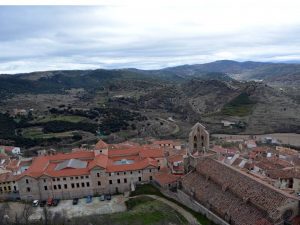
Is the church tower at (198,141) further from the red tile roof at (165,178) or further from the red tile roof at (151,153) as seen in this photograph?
the red tile roof at (151,153)

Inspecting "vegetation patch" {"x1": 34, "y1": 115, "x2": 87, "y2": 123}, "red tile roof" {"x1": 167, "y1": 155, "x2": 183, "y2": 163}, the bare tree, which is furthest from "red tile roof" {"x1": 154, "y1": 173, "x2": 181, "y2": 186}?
"vegetation patch" {"x1": 34, "y1": 115, "x2": 87, "y2": 123}

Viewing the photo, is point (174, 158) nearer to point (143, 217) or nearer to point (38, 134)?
point (143, 217)

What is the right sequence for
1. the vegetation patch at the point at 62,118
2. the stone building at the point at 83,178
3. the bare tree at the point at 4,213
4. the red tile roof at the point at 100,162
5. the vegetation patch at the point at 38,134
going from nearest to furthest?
the bare tree at the point at 4,213, the stone building at the point at 83,178, the red tile roof at the point at 100,162, the vegetation patch at the point at 38,134, the vegetation patch at the point at 62,118

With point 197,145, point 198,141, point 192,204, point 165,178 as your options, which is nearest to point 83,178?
point 165,178

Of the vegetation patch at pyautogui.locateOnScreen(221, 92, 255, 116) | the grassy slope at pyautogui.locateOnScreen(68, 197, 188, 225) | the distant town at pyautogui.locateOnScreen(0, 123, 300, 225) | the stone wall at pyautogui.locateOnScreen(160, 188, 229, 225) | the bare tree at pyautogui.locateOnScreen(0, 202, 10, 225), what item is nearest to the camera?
the stone wall at pyautogui.locateOnScreen(160, 188, 229, 225)

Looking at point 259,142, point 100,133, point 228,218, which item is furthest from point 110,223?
point 100,133

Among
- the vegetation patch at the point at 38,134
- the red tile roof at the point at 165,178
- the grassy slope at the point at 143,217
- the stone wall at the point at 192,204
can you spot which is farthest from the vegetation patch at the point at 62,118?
the grassy slope at the point at 143,217

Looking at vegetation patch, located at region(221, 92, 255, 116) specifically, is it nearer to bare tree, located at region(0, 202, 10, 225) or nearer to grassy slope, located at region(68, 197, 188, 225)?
grassy slope, located at region(68, 197, 188, 225)

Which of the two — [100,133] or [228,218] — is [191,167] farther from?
[100,133]

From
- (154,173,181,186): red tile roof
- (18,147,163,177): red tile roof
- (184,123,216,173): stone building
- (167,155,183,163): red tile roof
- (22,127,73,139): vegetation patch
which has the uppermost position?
(184,123,216,173): stone building
